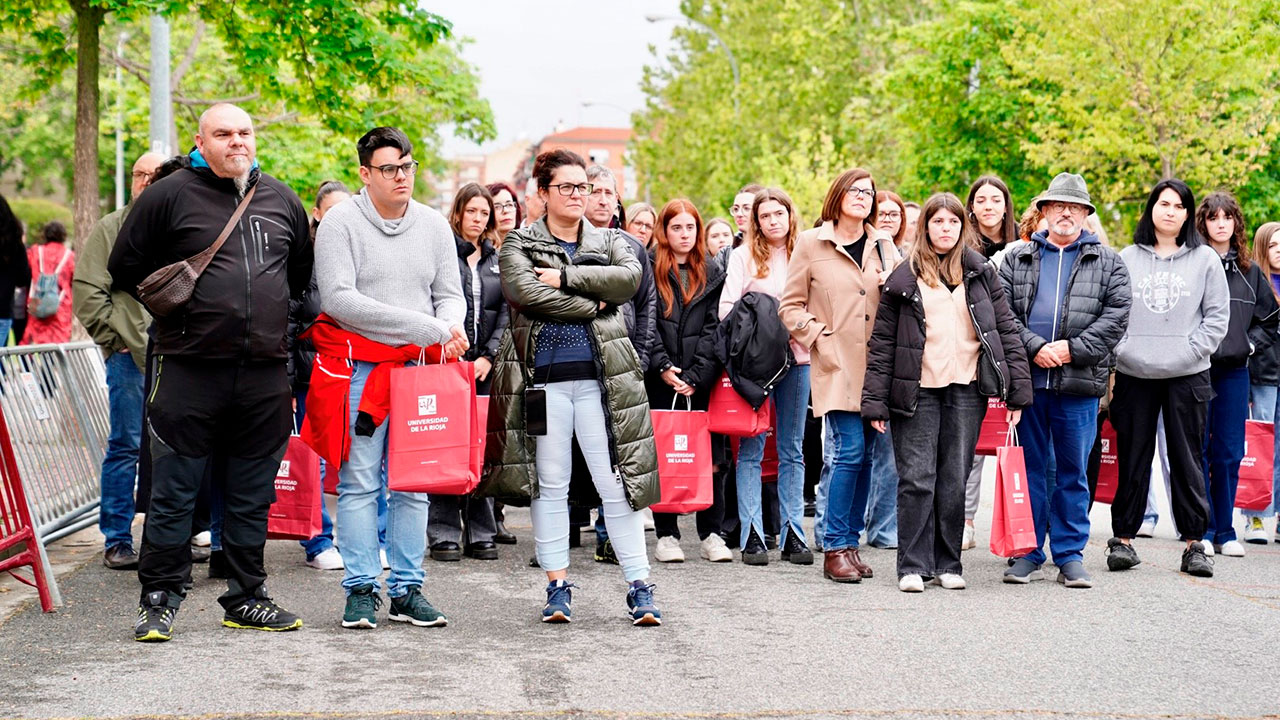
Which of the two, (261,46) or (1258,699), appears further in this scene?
(261,46)

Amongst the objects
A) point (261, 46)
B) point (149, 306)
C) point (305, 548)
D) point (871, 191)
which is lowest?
point (305, 548)

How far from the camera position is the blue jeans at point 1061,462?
26.6 ft

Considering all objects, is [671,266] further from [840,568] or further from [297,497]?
[297,497]

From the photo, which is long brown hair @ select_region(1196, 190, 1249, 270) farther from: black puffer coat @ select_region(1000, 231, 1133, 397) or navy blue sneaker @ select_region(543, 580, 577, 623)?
navy blue sneaker @ select_region(543, 580, 577, 623)

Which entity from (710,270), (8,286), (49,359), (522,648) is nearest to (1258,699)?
(522,648)

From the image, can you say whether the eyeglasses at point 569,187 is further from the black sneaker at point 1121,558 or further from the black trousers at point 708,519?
the black sneaker at point 1121,558

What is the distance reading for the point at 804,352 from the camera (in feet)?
→ 28.1

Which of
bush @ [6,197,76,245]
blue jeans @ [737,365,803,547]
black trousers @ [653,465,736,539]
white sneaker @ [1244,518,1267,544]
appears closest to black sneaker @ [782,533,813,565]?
blue jeans @ [737,365,803,547]

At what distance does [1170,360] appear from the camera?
8.37m

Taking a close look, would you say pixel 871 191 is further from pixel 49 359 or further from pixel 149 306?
pixel 49 359

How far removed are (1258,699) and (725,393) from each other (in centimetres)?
378

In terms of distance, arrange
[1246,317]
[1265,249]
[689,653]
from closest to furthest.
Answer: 1. [689,653]
2. [1246,317]
3. [1265,249]

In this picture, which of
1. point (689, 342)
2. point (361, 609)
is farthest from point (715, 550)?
point (361, 609)

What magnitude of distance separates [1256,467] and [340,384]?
6174mm
